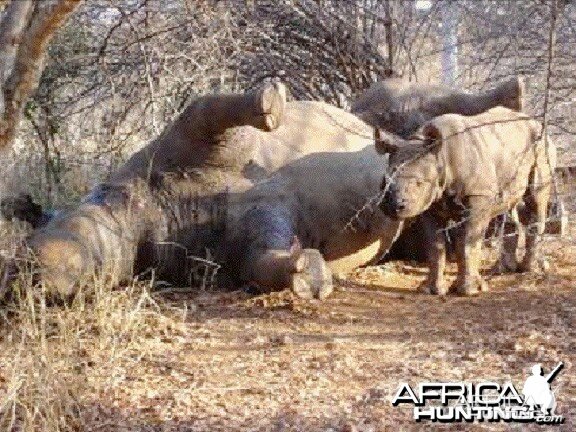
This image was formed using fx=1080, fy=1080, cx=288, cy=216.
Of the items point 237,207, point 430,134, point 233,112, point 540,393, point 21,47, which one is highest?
point 21,47

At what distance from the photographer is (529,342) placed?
13.4 feet

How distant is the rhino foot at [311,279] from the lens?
4.57m

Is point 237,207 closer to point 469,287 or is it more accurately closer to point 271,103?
point 271,103

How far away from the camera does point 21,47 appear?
3.01 metres

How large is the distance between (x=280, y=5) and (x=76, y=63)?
153 centimetres

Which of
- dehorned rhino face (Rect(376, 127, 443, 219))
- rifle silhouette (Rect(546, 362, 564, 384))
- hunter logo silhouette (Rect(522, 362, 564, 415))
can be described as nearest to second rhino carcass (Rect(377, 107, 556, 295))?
dehorned rhino face (Rect(376, 127, 443, 219))

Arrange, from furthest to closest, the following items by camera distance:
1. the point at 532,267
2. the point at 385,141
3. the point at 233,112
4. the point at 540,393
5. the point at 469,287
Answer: the point at 532,267 < the point at 469,287 < the point at 385,141 < the point at 233,112 < the point at 540,393

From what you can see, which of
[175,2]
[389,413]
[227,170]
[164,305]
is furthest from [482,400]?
[175,2]

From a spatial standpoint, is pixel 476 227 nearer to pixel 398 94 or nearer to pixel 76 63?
pixel 398 94

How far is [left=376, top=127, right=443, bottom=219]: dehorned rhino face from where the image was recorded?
4844 mm

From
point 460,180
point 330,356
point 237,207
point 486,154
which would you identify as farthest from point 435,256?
point 330,356

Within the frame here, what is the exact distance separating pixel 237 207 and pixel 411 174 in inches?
34.2

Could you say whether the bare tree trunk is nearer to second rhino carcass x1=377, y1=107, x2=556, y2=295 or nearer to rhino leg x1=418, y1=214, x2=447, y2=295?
second rhino carcass x1=377, y1=107, x2=556, y2=295

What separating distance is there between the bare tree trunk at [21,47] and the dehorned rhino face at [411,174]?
203 centimetres
